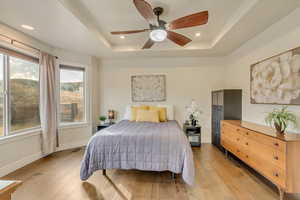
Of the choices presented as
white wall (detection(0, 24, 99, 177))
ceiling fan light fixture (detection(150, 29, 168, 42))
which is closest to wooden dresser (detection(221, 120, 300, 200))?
ceiling fan light fixture (detection(150, 29, 168, 42))

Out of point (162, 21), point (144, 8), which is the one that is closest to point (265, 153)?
point (162, 21)

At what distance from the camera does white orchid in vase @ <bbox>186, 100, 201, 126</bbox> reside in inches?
160

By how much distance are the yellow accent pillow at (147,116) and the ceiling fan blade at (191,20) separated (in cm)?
208

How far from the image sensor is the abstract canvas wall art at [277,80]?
2.08 m

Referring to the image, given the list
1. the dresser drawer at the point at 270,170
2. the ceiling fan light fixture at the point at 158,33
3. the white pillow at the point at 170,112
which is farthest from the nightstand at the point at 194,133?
the ceiling fan light fixture at the point at 158,33

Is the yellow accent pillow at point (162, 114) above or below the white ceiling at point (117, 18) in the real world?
below

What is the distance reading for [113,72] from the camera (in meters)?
4.59

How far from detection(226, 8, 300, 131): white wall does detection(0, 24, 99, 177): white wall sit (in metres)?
3.86

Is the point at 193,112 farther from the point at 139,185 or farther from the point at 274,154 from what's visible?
the point at 139,185

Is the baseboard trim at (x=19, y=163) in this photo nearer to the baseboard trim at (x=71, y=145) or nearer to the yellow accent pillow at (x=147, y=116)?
the baseboard trim at (x=71, y=145)

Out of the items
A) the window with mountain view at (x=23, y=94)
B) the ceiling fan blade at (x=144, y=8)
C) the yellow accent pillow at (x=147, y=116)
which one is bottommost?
the yellow accent pillow at (x=147, y=116)

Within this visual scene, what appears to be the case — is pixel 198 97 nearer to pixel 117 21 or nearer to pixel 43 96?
pixel 117 21

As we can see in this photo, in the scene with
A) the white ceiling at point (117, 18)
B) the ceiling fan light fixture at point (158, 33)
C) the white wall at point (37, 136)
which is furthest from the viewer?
the white wall at point (37, 136)

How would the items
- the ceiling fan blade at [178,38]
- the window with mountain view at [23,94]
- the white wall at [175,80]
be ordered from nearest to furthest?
the ceiling fan blade at [178,38] < the window with mountain view at [23,94] < the white wall at [175,80]
